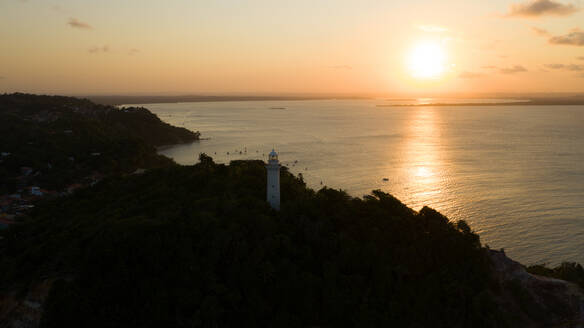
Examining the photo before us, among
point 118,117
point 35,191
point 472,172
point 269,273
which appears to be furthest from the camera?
point 118,117

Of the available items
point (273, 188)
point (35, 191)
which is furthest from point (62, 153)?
point (273, 188)

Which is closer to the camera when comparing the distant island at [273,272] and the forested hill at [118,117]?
the distant island at [273,272]

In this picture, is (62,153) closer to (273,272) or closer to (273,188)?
(273,188)

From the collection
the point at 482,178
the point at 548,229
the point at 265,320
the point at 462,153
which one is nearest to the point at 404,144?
the point at 462,153

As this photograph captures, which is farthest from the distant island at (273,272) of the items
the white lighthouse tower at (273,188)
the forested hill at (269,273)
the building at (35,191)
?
the building at (35,191)

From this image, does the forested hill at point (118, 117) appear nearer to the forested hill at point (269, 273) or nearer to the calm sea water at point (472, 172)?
the calm sea water at point (472, 172)

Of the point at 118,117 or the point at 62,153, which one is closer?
the point at 62,153
